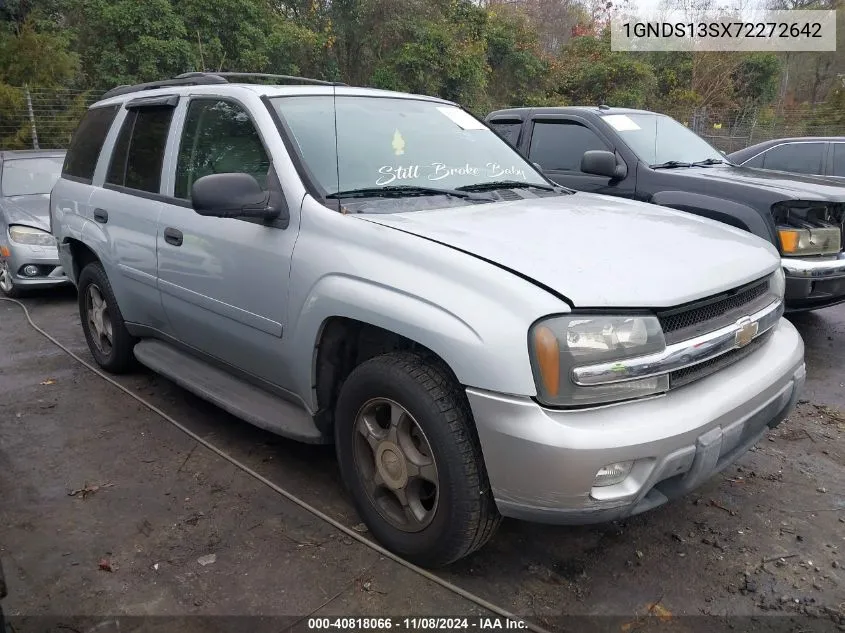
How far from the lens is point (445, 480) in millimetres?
2400

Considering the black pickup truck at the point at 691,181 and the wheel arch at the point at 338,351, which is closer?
the wheel arch at the point at 338,351

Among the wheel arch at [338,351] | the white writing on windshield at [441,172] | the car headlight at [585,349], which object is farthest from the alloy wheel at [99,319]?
the car headlight at [585,349]

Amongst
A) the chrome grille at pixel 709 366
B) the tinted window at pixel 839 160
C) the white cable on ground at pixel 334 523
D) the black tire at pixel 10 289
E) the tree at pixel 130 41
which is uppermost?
the tree at pixel 130 41

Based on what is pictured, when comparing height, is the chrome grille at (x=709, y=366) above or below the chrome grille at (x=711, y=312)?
below

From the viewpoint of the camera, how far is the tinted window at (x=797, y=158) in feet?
26.6

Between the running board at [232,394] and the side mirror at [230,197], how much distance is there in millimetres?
903

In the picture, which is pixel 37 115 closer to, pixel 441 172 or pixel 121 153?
pixel 121 153

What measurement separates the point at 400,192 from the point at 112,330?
2.55 meters

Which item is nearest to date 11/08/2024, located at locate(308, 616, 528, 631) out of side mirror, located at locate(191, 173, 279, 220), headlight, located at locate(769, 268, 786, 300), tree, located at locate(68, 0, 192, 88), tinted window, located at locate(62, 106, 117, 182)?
side mirror, located at locate(191, 173, 279, 220)

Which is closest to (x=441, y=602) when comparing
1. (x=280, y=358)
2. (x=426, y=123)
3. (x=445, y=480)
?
(x=445, y=480)

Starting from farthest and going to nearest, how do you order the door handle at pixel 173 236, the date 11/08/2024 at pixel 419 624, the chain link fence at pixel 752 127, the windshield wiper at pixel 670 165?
the chain link fence at pixel 752 127 < the windshield wiper at pixel 670 165 < the door handle at pixel 173 236 < the date 11/08/2024 at pixel 419 624

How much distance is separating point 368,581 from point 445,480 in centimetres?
57

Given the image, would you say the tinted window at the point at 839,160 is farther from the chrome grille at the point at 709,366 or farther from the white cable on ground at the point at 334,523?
the white cable on ground at the point at 334,523

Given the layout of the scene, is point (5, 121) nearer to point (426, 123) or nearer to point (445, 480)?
point (426, 123)
